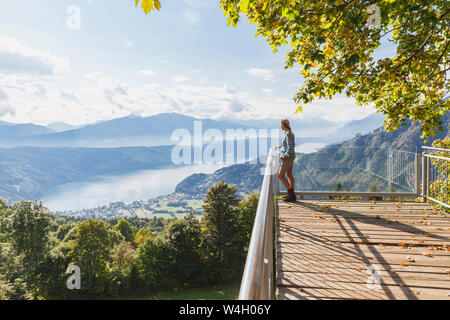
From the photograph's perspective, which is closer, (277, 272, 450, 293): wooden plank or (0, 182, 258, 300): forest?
(277, 272, 450, 293): wooden plank

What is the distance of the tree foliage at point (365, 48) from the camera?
206 inches

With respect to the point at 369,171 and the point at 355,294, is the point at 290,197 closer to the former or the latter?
the point at 355,294

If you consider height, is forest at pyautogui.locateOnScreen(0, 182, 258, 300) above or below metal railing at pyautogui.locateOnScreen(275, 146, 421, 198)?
below

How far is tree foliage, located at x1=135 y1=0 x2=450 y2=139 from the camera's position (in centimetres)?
523

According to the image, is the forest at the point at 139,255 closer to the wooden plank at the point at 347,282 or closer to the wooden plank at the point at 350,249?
the wooden plank at the point at 350,249

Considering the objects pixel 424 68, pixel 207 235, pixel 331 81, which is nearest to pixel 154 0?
pixel 331 81

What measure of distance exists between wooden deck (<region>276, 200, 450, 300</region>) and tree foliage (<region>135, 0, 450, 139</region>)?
9.53 ft

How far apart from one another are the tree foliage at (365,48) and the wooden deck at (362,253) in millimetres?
2905

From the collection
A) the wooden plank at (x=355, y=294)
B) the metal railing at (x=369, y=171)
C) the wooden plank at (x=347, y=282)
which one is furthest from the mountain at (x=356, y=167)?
the wooden plank at (x=355, y=294)

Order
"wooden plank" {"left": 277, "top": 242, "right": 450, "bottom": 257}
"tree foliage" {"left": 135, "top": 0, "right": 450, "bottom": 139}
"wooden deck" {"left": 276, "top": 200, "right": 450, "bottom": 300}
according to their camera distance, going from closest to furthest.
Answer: "wooden deck" {"left": 276, "top": 200, "right": 450, "bottom": 300}
"wooden plank" {"left": 277, "top": 242, "right": 450, "bottom": 257}
"tree foliage" {"left": 135, "top": 0, "right": 450, "bottom": 139}

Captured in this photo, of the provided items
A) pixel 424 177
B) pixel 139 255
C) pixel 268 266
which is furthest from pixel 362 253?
pixel 139 255

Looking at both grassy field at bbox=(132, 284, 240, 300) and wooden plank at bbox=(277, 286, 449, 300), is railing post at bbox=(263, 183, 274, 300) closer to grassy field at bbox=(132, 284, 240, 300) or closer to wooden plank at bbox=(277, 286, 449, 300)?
wooden plank at bbox=(277, 286, 449, 300)

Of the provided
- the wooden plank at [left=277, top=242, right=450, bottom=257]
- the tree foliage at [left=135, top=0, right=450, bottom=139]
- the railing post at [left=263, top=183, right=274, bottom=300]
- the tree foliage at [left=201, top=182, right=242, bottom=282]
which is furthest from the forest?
the railing post at [left=263, top=183, right=274, bottom=300]
